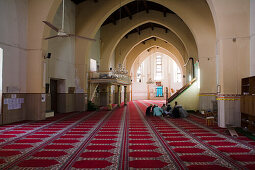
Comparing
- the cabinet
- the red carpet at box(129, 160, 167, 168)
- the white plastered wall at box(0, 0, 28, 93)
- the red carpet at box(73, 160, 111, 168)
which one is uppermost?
the white plastered wall at box(0, 0, 28, 93)

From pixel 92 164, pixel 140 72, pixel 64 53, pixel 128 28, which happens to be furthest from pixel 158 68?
pixel 92 164

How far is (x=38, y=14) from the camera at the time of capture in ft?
25.5

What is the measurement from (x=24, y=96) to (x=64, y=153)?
487cm

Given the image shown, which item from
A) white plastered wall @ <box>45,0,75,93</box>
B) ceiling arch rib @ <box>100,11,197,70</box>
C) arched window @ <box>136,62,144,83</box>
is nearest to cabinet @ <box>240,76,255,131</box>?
white plastered wall @ <box>45,0,75,93</box>

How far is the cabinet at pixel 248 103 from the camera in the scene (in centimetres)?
525

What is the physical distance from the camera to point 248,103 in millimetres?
5426

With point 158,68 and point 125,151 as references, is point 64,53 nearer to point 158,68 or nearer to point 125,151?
point 125,151

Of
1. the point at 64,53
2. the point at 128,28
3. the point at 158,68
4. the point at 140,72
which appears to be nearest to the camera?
the point at 64,53

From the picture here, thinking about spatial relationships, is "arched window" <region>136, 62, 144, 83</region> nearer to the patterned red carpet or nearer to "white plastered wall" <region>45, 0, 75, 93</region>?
"white plastered wall" <region>45, 0, 75, 93</region>

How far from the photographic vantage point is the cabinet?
17.2ft

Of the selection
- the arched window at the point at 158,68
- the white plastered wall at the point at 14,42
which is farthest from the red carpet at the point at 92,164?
the arched window at the point at 158,68

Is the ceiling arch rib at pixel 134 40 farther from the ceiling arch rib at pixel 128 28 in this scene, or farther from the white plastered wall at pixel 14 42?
the white plastered wall at pixel 14 42

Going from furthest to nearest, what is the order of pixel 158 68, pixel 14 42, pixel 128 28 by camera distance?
pixel 158 68, pixel 128 28, pixel 14 42

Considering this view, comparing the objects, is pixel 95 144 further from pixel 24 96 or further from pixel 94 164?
pixel 24 96
